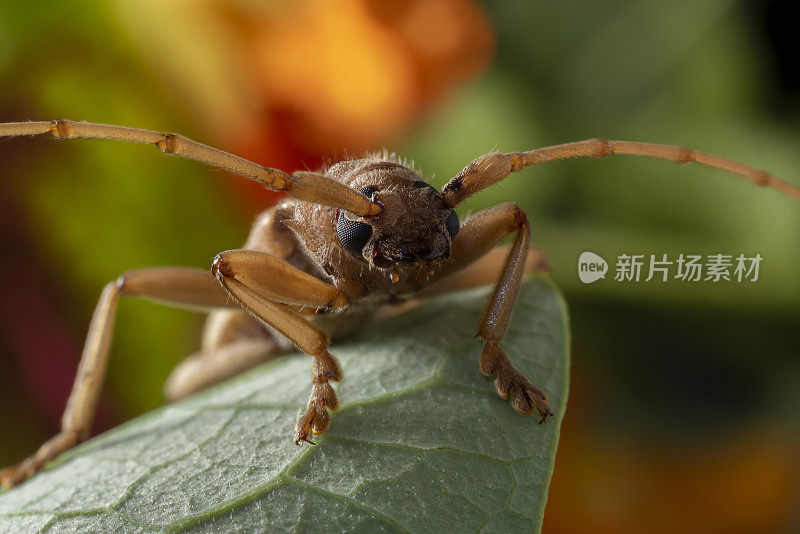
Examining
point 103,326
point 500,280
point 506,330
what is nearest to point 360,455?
point 506,330

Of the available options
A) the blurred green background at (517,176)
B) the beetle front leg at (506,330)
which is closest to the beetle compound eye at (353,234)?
the beetle front leg at (506,330)

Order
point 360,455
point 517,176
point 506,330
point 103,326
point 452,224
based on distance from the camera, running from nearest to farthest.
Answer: point 360,455 < point 506,330 < point 452,224 < point 103,326 < point 517,176

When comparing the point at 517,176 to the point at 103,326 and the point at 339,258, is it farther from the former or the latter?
the point at 103,326

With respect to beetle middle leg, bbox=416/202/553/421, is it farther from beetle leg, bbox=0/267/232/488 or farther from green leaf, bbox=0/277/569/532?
beetle leg, bbox=0/267/232/488

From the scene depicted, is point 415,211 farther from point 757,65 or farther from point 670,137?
point 757,65

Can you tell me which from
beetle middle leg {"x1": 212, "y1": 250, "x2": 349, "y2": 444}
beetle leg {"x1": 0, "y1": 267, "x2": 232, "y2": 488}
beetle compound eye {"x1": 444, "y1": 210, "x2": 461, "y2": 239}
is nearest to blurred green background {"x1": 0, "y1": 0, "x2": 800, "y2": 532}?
beetle leg {"x1": 0, "y1": 267, "x2": 232, "y2": 488}

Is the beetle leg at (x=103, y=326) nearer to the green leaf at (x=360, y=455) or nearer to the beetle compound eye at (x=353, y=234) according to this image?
the green leaf at (x=360, y=455)
